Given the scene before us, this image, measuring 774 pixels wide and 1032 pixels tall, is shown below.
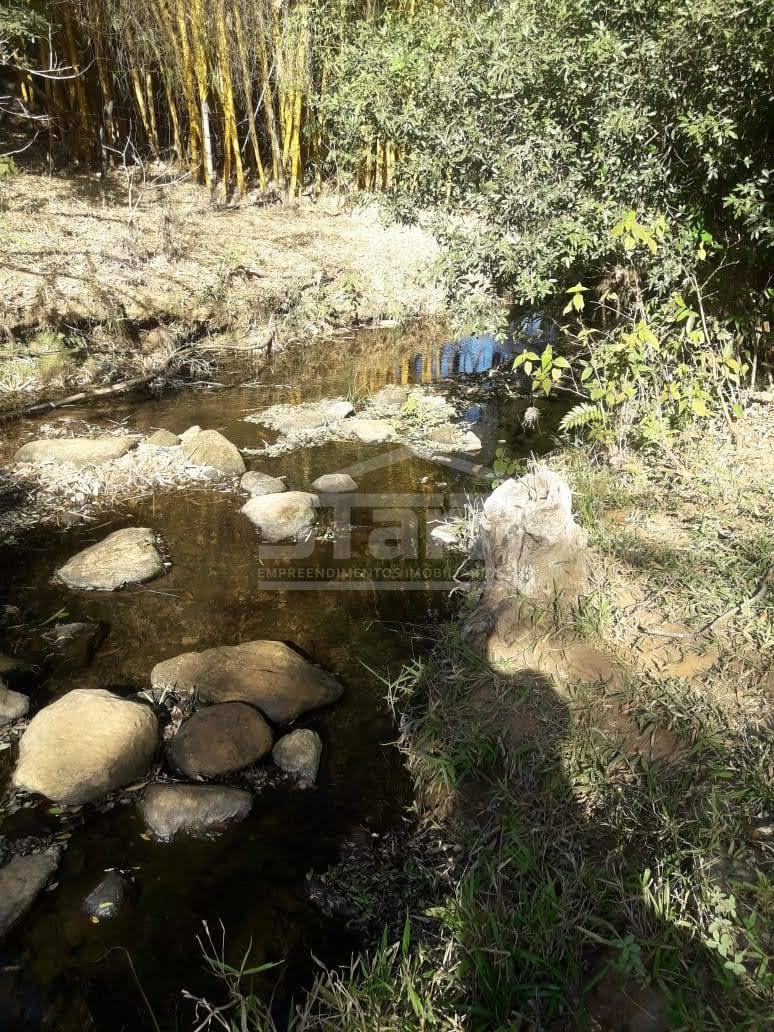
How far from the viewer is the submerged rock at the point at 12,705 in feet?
10.1

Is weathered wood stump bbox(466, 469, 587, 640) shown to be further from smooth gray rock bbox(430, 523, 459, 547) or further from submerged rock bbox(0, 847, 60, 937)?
submerged rock bbox(0, 847, 60, 937)

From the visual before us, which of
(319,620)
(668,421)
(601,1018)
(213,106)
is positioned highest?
(213,106)

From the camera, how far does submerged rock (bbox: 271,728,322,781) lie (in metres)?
2.84

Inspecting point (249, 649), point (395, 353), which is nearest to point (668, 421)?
point (249, 649)

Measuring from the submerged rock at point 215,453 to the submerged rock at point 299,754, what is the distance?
10.4 ft

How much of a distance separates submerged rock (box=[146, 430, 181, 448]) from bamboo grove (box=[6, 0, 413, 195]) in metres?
5.49

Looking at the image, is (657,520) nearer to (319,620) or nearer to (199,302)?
(319,620)

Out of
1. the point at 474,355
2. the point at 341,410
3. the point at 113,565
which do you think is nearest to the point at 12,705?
the point at 113,565

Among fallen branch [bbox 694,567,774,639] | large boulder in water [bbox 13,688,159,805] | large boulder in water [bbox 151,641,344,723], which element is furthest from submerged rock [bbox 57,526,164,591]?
fallen branch [bbox 694,567,774,639]

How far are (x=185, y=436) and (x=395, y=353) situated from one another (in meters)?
4.12

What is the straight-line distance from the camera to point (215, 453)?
5711mm

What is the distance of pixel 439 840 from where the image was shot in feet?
8.21

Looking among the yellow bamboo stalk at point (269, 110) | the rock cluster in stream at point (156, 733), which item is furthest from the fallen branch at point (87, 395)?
the yellow bamboo stalk at point (269, 110)

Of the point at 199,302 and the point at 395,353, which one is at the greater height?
the point at 199,302
